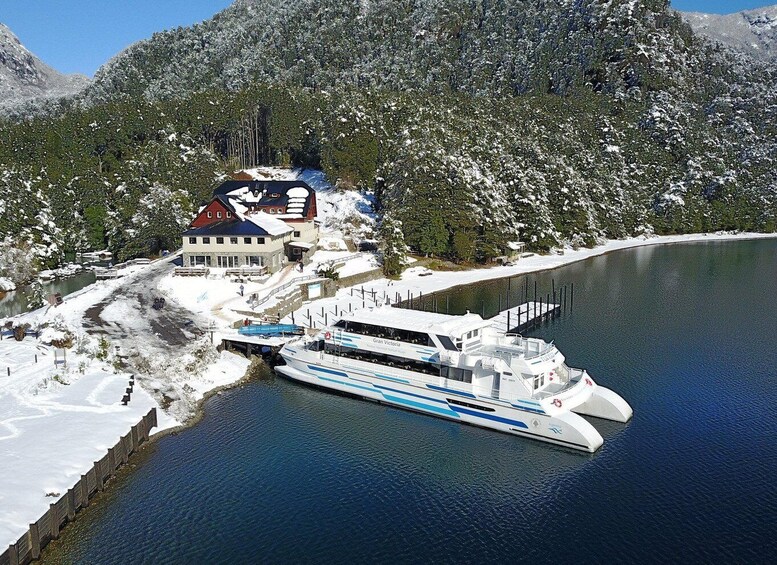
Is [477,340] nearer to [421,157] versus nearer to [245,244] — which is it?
[245,244]

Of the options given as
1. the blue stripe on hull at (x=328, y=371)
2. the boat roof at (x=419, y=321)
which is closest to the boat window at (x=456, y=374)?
the boat roof at (x=419, y=321)

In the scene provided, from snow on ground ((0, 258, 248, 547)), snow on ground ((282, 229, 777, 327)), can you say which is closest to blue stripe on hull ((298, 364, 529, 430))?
snow on ground ((0, 258, 248, 547))

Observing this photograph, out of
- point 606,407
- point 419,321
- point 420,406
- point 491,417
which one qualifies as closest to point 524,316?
point 419,321

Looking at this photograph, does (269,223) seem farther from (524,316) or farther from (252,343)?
(524,316)

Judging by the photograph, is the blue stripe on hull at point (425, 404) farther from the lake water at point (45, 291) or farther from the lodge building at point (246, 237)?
the lake water at point (45, 291)

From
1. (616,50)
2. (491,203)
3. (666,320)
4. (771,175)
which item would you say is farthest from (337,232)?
(616,50)

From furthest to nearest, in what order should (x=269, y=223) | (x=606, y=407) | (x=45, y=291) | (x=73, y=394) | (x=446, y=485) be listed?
(x=269, y=223), (x=45, y=291), (x=606, y=407), (x=73, y=394), (x=446, y=485)
